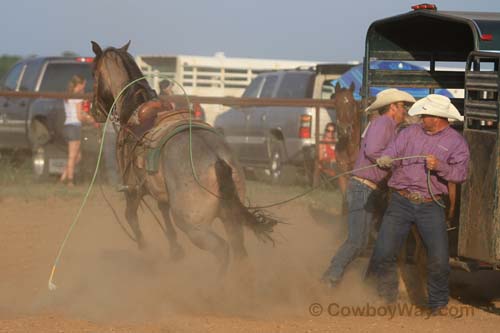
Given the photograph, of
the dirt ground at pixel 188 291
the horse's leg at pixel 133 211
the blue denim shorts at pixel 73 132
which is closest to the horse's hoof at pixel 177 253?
the dirt ground at pixel 188 291

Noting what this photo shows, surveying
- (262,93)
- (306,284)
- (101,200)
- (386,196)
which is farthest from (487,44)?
(262,93)

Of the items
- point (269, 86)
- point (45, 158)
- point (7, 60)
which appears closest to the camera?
point (45, 158)

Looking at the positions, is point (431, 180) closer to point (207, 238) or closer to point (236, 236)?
point (236, 236)

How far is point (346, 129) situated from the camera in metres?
12.0

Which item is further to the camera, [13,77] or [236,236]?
[13,77]

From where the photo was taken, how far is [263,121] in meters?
16.9

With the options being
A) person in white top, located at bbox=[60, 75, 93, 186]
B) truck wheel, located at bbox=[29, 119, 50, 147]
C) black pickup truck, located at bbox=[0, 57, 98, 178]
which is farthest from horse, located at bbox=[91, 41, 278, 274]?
truck wheel, located at bbox=[29, 119, 50, 147]

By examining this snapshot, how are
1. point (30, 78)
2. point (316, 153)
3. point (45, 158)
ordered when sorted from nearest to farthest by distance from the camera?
point (316, 153)
point (45, 158)
point (30, 78)

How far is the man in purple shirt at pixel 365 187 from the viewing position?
7.82 metres

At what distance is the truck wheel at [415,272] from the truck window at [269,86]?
31.8 ft

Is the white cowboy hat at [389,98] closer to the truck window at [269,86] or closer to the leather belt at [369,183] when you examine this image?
the leather belt at [369,183]

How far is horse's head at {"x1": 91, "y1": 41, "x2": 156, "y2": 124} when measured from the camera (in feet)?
30.0

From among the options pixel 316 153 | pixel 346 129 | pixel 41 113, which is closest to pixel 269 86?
pixel 316 153

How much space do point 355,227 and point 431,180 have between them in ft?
3.30
